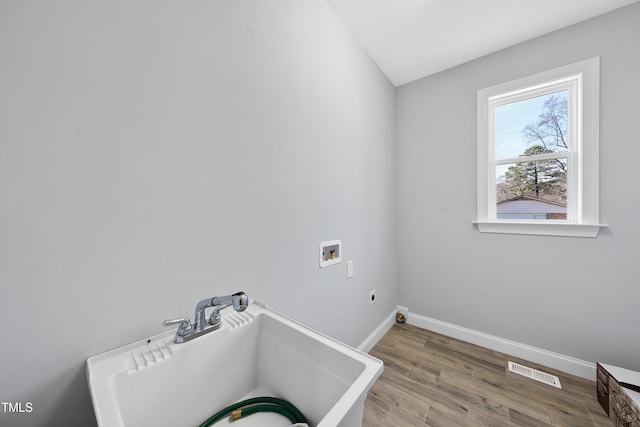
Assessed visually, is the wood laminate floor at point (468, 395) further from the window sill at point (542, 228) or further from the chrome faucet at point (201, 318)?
the chrome faucet at point (201, 318)

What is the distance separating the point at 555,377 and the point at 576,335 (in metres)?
0.35

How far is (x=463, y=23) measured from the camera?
5.38 feet

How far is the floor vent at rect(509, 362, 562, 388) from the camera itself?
1.60 metres

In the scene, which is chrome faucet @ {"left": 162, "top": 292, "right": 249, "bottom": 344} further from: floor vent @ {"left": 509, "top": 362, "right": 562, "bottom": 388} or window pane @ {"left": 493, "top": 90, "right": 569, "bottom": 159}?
window pane @ {"left": 493, "top": 90, "right": 569, "bottom": 159}

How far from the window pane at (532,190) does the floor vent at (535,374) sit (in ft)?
3.83

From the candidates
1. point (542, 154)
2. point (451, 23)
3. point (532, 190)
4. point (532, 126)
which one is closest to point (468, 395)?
point (532, 190)

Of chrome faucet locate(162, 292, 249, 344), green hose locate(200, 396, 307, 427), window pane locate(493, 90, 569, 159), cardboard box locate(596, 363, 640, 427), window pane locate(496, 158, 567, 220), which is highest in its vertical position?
window pane locate(493, 90, 569, 159)

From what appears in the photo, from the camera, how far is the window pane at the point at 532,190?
177cm

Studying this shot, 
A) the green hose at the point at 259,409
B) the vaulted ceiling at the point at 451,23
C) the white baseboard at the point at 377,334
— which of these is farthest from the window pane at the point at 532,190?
the green hose at the point at 259,409

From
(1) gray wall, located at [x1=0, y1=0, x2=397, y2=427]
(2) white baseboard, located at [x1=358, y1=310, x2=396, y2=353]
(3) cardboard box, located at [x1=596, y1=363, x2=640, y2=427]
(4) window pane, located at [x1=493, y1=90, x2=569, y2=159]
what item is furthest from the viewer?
(2) white baseboard, located at [x1=358, y1=310, x2=396, y2=353]

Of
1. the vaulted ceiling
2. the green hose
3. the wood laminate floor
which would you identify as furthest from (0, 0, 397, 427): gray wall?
the wood laminate floor

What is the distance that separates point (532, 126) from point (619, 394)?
1844 millimetres

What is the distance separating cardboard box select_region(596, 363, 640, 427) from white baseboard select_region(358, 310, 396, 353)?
138 cm

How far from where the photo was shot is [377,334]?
2084 mm
